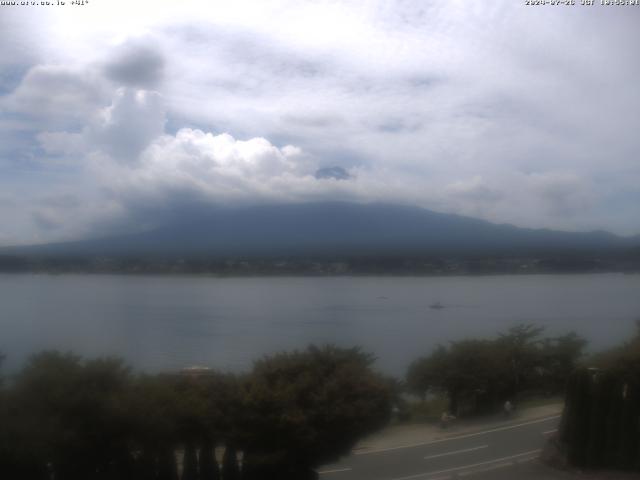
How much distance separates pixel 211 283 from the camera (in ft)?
82.0

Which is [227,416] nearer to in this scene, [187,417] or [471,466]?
[187,417]

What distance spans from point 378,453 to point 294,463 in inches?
87.7

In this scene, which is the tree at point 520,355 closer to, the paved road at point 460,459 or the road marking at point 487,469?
the paved road at point 460,459

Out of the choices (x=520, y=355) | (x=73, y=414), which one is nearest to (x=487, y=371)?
(x=520, y=355)

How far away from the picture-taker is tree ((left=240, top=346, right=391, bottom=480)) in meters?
11.1

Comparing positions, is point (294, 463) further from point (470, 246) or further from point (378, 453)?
point (470, 246)

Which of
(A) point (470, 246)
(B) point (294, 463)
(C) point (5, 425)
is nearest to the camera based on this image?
(C) point (5, 425)

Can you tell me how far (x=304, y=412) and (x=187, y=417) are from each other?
1.92 metres

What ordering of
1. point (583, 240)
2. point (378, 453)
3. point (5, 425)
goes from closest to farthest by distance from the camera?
point (5, 425) < point (378, 453) < point (583, 240)

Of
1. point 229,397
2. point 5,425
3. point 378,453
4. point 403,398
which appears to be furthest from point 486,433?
point 5,425

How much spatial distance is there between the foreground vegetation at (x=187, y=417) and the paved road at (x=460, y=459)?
0.80 metres

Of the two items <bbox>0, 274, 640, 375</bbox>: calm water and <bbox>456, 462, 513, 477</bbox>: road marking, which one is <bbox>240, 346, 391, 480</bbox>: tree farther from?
<bbox>0, 274, 640, 375</bbox>: calm water

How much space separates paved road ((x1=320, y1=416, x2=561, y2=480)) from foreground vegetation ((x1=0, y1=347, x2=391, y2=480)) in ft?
2.63

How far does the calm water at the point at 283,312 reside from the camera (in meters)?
16.5
